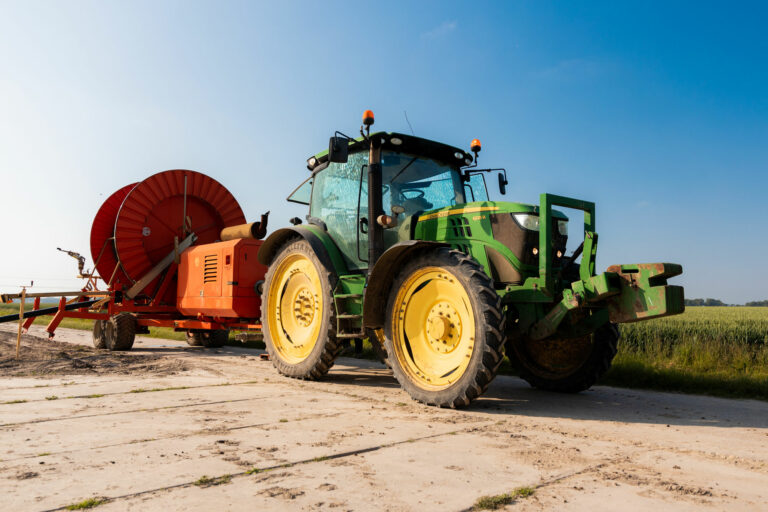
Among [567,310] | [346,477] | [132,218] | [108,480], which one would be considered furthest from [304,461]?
[132,218]

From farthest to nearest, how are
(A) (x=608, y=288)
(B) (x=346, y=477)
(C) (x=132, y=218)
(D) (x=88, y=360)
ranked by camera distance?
(C) (x=132, y=218), (D) (x=88, y=360), (A) (x=608, y=288), (B) (x=346, y=477)

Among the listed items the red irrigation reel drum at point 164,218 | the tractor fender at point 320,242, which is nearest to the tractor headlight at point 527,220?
the tractor fender at point 320,242

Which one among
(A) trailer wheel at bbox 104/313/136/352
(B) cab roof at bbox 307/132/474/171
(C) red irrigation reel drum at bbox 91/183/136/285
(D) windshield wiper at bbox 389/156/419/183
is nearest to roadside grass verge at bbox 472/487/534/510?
(D) windshield wiper at bbox 389/156/419/183

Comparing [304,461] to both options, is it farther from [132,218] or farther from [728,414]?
[132,218]

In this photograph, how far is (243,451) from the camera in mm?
3232

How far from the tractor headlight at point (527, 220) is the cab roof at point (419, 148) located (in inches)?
64.2

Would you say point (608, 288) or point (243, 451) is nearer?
point (243, 451)

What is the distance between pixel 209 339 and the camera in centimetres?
1233

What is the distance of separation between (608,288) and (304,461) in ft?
9.44

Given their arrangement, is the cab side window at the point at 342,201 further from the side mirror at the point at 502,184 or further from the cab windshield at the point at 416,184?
the side mirror at the point at 502,184

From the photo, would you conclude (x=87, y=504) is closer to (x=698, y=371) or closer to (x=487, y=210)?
(x=487, y=210)

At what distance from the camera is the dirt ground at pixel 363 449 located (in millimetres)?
2504

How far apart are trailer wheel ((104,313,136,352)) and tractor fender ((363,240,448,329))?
22.7ft

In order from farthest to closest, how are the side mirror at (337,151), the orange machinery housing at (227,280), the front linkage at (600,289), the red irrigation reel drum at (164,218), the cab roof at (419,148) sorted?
the red irrigation reel drum at (164,218)
the orange machinery housing at (227,280)
the cab roof at (419,148)
the side mirror at (337,151)
the front linkage at (600,289)
